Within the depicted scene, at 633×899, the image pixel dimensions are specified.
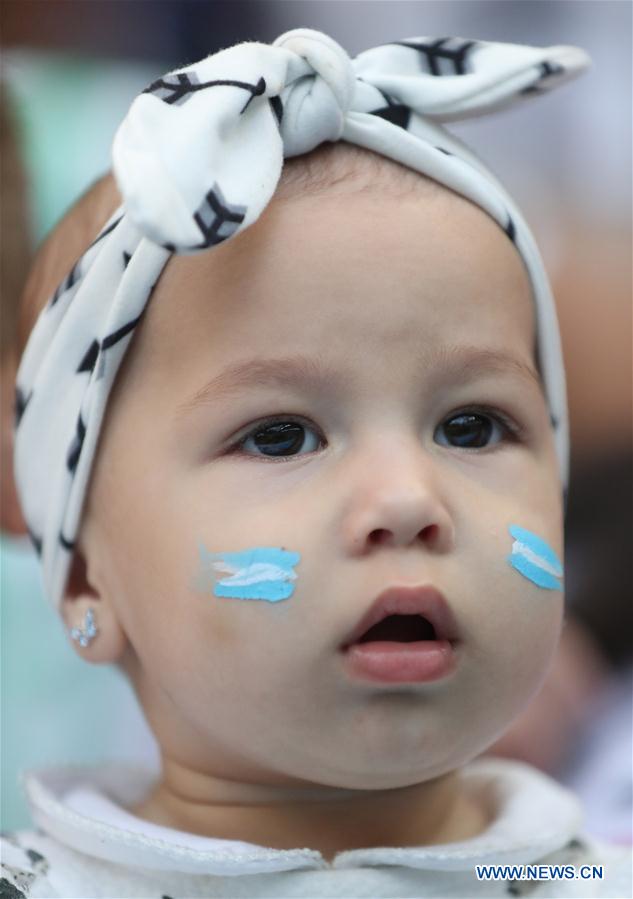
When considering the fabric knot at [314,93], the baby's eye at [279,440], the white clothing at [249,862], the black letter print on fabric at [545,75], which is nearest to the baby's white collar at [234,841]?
the white clothing at [249,862]

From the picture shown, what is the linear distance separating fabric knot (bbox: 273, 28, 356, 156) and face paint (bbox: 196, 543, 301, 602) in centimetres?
41

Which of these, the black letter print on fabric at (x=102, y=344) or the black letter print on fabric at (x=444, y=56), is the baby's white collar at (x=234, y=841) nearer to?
the black letter print on fabric at (x=102, y=344)

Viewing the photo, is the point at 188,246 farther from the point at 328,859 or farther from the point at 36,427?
the point at 328,859

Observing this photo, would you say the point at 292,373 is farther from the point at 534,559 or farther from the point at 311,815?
the point at 311,815

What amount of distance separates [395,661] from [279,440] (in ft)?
0.80

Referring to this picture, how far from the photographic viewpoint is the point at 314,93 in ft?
3.78

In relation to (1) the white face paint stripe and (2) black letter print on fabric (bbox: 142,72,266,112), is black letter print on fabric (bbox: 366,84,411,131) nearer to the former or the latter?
(2) black letter print on fabric (bbox: 142,72,266,112)

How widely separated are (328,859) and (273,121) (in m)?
0.77

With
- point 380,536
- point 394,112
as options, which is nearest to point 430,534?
point 380,536

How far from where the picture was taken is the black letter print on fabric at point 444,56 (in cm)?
132

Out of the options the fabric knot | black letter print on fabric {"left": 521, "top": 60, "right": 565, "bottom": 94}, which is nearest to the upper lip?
the fabric knot

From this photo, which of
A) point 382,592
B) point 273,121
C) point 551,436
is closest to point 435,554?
point 382,592

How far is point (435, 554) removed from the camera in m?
1.06

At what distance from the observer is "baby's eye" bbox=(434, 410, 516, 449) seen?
1177 millimetres
